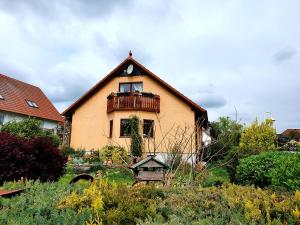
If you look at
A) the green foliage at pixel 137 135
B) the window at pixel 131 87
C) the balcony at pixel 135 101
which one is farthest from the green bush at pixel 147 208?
the window at pixel 131 87

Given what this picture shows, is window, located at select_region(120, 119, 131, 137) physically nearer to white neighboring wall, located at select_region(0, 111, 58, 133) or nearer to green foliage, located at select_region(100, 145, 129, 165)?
green foliage, located at select_region(100, 145, 129, 165)

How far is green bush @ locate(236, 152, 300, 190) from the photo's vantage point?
22.3ft

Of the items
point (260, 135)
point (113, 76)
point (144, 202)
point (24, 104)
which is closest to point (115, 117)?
point (113, 76)

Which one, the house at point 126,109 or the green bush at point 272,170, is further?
the house at point 126,109

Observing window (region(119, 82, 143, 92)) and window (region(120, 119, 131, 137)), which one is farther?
window (region(119, 82, 143, 92))

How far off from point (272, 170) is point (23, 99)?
2670cm

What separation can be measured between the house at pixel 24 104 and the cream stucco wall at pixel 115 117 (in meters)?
7.32

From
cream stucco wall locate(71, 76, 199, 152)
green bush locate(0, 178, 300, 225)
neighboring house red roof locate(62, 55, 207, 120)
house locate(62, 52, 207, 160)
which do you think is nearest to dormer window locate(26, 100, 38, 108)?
neighboring house red roof locate(62, 55, 207, 120)

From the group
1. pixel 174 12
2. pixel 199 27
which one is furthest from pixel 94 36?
pixel 199 27

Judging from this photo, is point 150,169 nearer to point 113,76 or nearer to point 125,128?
point 125,128

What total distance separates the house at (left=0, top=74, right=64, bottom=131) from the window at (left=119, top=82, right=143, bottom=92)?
10.5 meters

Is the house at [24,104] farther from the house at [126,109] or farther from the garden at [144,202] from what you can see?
the garden at [144,202]

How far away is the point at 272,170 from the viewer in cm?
792

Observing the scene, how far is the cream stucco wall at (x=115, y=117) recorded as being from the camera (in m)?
20.8
